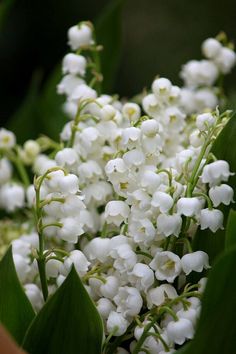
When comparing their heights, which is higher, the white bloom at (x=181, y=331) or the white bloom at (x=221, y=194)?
the white bloom at (x=221, y=194)

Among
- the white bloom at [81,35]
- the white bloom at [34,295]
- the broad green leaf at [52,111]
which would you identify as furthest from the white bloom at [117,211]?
the broad green leaf at [52,111]

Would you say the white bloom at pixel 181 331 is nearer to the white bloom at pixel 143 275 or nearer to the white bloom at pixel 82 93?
the white bloom at pixel 143 275

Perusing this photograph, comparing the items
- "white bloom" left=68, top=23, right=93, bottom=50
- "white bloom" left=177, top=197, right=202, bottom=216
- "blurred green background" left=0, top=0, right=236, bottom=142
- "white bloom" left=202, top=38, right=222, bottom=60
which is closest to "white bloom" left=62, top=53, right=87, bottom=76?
"white bloom" left=68, top=23, right=93, bottom=50

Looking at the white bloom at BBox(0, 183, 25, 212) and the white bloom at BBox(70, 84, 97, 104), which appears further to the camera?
the white bloom at BBox(0, 183, 25, 212)

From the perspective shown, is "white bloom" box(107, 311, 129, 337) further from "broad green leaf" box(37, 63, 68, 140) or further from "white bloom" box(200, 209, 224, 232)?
"broad green leaf" box(37, 63, 68, 140)

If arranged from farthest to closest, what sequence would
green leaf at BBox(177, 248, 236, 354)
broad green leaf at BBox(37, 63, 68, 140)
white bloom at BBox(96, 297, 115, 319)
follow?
broad green leaf at BBox(37, 63, 68, 140) → white bloom at BBox(96, 297, 115, 319) → green leaf at BBox(177, 248, 236, 354)

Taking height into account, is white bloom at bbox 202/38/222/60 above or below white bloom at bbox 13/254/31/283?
above

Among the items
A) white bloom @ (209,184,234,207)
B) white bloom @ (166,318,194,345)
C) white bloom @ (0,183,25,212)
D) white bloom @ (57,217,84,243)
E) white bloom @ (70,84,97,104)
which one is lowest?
white bloom @ (166,318,194,345)

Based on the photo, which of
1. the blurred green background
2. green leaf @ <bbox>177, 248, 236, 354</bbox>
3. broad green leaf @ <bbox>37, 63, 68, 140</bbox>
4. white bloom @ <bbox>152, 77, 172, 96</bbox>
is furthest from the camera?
the blurred green background

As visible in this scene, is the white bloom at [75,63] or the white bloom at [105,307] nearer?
the white bloom at [105,307]
